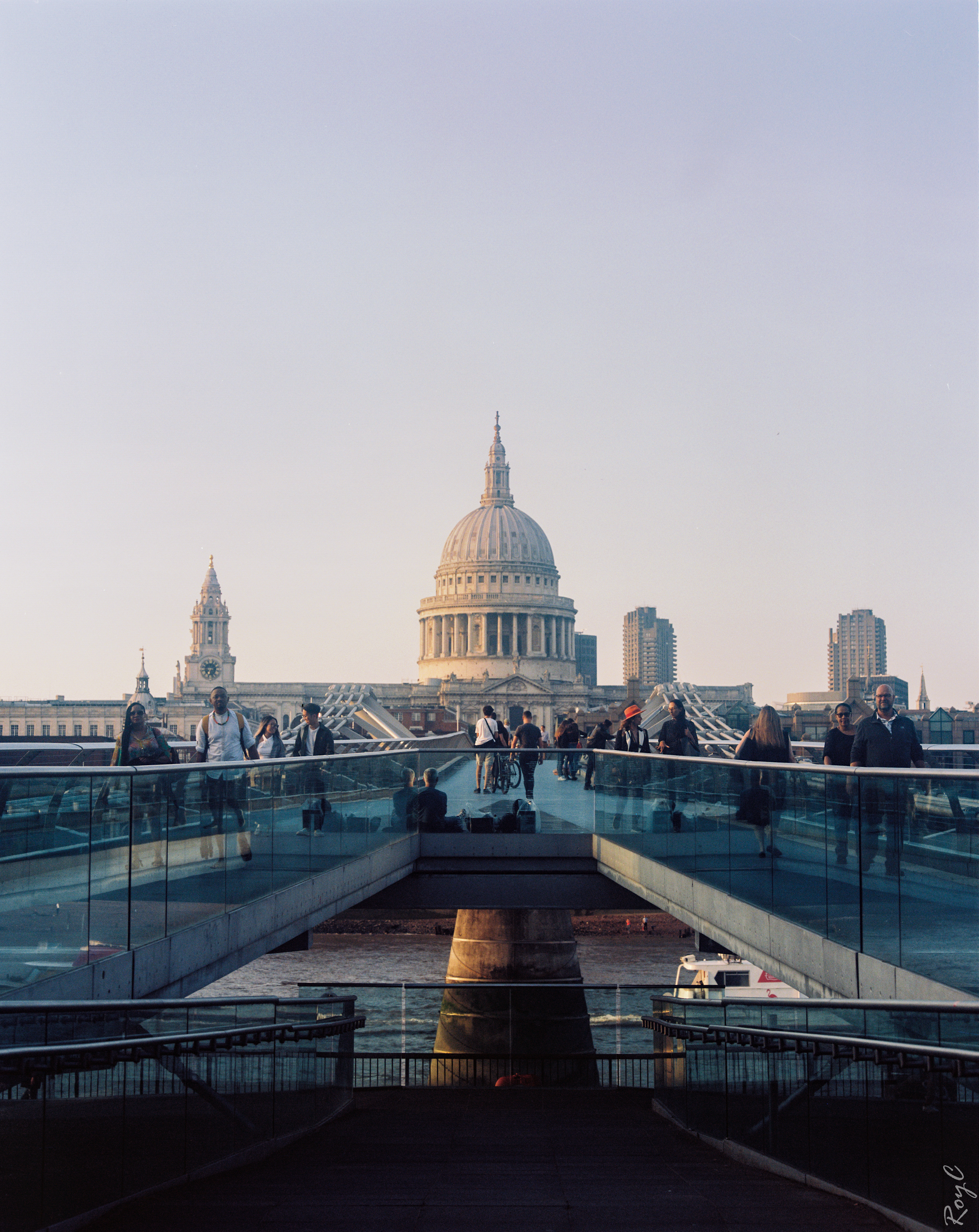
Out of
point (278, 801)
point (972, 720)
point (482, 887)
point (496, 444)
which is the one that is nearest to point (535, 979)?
point (482, 887)

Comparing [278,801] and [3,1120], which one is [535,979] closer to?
[278,801]

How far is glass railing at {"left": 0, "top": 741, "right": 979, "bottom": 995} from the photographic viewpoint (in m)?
7.47

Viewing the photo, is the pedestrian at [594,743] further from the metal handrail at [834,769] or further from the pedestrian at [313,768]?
the pedestrian at [313,768]

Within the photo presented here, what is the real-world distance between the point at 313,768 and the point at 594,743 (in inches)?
429

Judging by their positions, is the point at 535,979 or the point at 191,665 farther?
the point at 191,665

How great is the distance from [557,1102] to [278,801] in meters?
4.04

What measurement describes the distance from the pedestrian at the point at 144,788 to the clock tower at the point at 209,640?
140578 mm

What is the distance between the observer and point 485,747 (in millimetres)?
21891

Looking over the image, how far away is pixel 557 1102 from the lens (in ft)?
44.6

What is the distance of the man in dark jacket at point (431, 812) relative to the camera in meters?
19.5

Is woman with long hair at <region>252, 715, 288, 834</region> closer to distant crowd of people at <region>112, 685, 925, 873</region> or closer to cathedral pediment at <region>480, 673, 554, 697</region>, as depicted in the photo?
distant crowd of people at <region>112, 685, 925, 873</region>

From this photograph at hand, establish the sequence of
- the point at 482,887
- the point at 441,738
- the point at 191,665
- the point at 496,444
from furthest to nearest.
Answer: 1. the point at 496,444
2. the point at 191,665
3. the point at 441,738
4. the point at 482,887

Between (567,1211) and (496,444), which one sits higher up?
(496,444)

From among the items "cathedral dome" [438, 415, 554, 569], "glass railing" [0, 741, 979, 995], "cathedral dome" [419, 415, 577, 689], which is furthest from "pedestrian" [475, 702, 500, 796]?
"cathedral dome" [438, 415, 554, 569]
